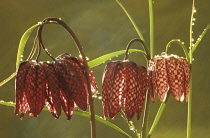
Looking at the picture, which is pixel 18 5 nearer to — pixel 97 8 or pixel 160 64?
pixel 97 8

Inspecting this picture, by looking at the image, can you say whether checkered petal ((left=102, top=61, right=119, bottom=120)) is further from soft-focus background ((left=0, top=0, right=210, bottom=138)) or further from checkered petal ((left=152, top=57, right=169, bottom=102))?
soft-focus background ((left=0, top=0, right=210, bottom=138))

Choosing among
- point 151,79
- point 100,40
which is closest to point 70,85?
point 151,79

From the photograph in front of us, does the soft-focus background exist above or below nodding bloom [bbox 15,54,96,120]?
above

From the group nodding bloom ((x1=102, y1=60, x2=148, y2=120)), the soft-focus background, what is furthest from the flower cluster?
the soft-focus background

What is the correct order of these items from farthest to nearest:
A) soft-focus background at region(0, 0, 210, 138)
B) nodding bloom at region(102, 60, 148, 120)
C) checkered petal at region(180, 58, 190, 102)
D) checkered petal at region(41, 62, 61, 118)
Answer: soft-focus background at region(0, 0, 210, 138), checkered petal at region(180, 58, 190, 102), nodding bloom at region(102, 60, 148, 120), checkered petal at region(41, 62, 61, 118)

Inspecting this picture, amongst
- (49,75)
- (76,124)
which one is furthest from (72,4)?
(49,75)

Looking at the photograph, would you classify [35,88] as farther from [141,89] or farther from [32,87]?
[141,89]

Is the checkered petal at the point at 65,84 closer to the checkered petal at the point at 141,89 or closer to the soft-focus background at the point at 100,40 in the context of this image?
the checkered petal at the point at 141,89

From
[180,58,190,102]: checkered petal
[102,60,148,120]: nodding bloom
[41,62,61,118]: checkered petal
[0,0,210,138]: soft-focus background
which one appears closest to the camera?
[41,62,61,118]: checkered petal
